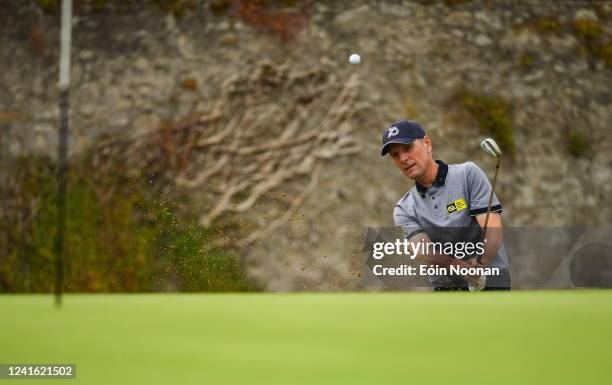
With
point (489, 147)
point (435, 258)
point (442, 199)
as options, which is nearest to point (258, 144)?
point (489, 147)

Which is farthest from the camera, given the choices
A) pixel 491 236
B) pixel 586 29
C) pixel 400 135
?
pixel 586 29

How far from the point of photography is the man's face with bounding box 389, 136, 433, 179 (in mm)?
4945

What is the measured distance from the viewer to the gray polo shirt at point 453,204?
483 centimetres

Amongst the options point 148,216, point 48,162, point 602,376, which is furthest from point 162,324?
point 48,162

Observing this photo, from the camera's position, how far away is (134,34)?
29.8 ft

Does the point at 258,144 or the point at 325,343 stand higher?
the point at 325,343

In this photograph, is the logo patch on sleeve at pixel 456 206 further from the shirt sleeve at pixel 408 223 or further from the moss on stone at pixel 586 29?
the moss on stone at pixel 586 29

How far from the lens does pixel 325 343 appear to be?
3.04m

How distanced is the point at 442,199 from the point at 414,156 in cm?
35

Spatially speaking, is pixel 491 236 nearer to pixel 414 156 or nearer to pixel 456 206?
pixel 456 206

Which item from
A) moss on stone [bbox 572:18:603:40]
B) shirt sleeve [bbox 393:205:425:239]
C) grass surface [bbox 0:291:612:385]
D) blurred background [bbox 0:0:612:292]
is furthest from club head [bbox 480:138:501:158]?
moss on stone [bbox 572:18:603:40]

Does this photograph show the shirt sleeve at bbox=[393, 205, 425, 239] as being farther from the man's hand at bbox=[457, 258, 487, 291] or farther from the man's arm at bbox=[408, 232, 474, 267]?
the man's hand at bbox=[457, 258, 487, 291]

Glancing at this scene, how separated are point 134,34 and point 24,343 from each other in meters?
6.45

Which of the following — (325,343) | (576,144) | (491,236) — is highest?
(325,343)
